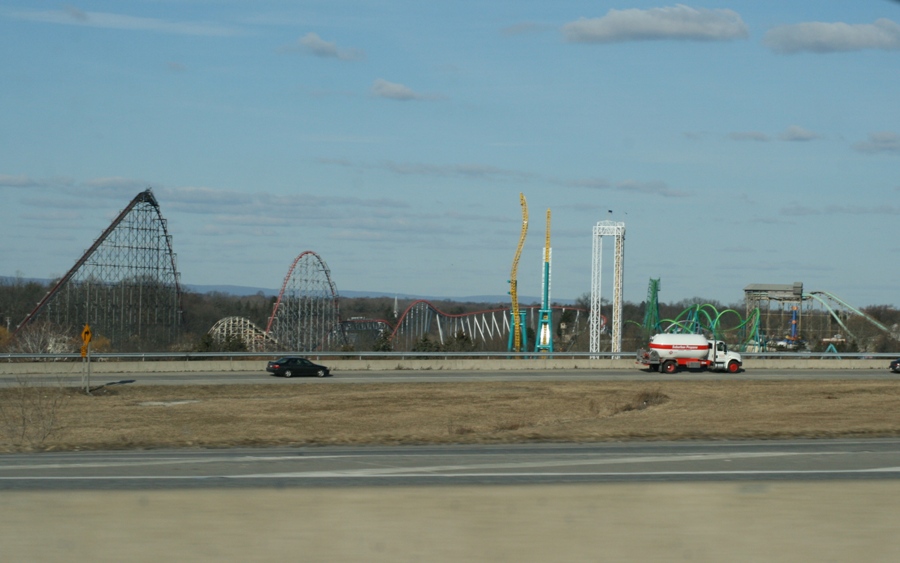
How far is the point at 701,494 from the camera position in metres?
6.61

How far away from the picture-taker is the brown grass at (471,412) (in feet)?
63.0

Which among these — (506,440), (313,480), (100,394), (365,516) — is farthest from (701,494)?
(100,394)

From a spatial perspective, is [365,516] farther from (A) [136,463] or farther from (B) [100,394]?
(B) [100,394]

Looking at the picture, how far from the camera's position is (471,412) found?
3156cm

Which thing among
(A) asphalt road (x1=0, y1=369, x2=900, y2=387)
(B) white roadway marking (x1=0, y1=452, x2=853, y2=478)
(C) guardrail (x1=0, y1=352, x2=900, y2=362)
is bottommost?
(A) asphalt road (x1=0, y1=369, x2=900, y2=387)

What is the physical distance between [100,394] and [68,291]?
2772 cm

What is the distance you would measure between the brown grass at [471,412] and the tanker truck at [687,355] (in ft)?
24.2

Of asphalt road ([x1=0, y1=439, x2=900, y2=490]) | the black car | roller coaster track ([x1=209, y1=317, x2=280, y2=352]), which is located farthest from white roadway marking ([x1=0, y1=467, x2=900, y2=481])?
roller coaster track ([x1=209, y1=317, x2=280, y2=352])

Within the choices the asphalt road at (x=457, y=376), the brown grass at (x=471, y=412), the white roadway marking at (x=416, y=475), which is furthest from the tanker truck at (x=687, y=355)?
the white roadway marking at (x=416, y=475)

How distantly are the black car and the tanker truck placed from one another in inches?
681

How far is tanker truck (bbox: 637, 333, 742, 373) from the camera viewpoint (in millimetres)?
49719

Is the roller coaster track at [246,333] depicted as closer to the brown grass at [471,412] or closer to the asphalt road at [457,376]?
the asphalt road at [457,376]

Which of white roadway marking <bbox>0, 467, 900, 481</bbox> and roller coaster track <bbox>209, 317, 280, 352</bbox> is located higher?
white roadway marking <bbox>0, 467, 900, 481</bbox>

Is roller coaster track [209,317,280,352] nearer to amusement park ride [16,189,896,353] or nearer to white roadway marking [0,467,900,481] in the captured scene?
amusement park ride [16,189,896,353]
